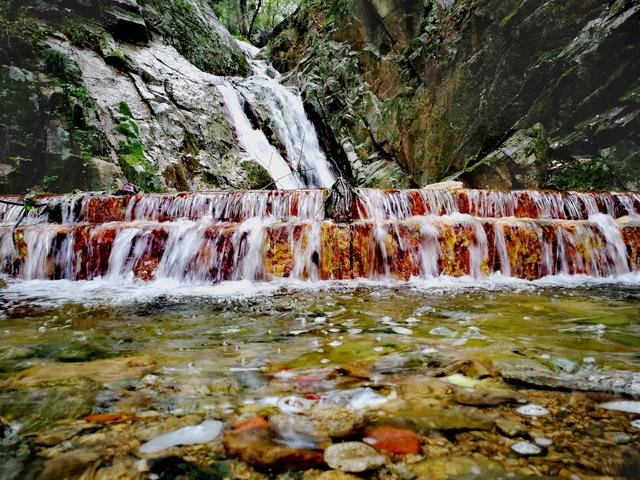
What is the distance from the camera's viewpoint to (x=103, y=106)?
11.0m

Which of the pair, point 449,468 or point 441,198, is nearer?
point 449,468

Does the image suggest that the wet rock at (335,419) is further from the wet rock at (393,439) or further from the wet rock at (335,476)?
the wet rock at (335,476)

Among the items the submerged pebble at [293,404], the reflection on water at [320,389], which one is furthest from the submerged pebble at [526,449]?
the submerged pebble at [293,404]

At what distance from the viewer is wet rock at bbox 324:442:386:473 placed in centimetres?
96

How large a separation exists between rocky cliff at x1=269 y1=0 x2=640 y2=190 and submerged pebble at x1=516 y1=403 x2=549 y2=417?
1119 cm

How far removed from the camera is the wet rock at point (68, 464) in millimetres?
944

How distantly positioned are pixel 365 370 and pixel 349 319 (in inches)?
50.1

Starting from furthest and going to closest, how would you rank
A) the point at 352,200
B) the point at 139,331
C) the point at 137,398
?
the point at 352,200
the point at 139,331
the point at 137,398

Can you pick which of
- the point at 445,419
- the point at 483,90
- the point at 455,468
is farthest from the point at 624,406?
the point at 483,90

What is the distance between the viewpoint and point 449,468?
95 centimetres

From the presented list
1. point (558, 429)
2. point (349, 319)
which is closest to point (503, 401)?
point (558, 429)

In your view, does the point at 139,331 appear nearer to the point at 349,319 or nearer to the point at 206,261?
the point at 349,319

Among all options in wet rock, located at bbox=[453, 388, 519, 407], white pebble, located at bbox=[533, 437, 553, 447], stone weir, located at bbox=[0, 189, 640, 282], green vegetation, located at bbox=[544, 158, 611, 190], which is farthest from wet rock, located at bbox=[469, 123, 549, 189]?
white pebble, located at bbox=[533, 437, 553, 447]

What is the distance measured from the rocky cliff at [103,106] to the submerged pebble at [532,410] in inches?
439
